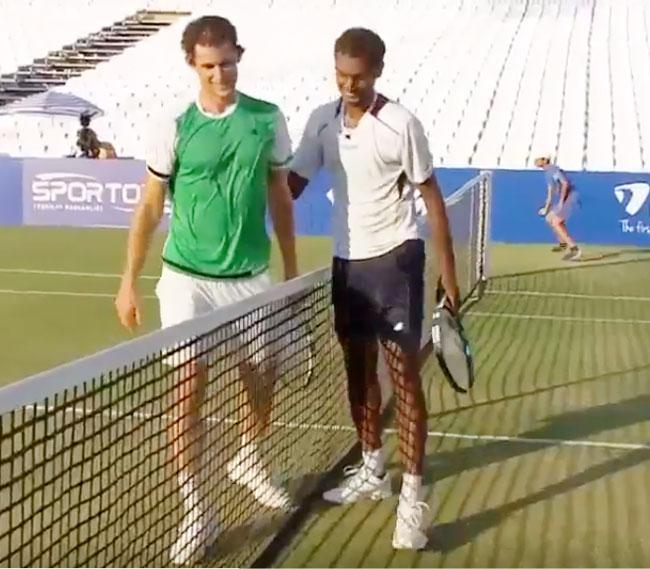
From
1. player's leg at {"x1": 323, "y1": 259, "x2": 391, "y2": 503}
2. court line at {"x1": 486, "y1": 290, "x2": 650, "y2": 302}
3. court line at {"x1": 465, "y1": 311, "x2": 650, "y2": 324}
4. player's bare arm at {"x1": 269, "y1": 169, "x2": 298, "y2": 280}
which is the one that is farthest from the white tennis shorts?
court line at {"x1": 486, "y1": 290, "x2": 650, "y2": 302}

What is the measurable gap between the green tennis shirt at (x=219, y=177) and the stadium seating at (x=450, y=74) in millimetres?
19962

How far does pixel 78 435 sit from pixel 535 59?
26075 mm

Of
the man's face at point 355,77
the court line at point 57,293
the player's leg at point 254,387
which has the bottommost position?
the court line at point 57,293

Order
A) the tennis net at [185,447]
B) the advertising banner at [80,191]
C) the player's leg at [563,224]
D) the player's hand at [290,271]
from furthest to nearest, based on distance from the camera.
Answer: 1. the advertising banner at [80,191]
2. the player's leg at [563,224]
3. the player's hand at [290,271]
4. the tennis net at [185,447]

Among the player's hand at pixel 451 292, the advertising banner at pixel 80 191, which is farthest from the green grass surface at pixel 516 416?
the advertising banner at pixel 80 191

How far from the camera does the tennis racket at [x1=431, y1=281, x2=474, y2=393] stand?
15.5 feet

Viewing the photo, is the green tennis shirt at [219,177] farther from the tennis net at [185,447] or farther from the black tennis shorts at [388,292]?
the black tennis shorts at [388,292]

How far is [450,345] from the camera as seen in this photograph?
15.9 ft

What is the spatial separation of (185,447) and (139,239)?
→ 0.78 m

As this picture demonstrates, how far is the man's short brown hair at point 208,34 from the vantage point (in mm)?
4293

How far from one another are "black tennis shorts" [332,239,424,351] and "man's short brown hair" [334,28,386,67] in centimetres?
68

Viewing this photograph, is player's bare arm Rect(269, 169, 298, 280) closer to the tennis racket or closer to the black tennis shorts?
the black tennis shorts

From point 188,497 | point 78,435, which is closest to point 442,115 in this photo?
point 78,435

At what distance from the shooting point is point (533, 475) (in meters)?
5.79
